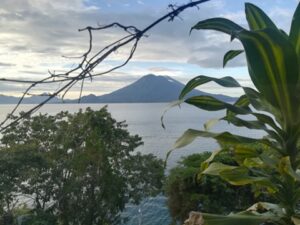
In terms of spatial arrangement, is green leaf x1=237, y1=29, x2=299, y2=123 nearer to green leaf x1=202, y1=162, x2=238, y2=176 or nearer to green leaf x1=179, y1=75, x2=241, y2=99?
green leaf x1=179, y1=75, x2=241, y2=99

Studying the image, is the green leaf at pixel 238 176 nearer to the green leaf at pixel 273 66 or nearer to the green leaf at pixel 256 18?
the green leaf at pixel 273 66

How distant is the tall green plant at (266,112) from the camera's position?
1131mm

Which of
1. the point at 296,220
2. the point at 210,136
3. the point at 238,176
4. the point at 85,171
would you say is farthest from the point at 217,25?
the point at 85,171

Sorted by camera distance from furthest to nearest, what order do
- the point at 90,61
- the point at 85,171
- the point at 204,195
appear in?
1. the point at 85,171
2. the point at 204,195
3. the point at 90,61

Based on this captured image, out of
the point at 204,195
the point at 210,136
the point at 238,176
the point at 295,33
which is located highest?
the point at 295,33

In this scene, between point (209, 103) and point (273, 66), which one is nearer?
point (273, 66)

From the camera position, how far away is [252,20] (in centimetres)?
126

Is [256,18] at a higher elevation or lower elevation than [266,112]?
higher

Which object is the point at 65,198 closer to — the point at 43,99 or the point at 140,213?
the point at 140,213

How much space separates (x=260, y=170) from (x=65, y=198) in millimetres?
5758

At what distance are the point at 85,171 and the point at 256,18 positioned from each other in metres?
5.70

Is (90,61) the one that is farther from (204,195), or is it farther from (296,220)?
(204,195)

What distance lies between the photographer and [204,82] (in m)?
1.29

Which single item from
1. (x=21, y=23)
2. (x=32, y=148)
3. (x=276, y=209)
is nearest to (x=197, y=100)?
(x=276, y=209)
